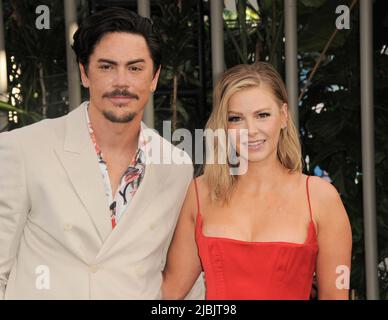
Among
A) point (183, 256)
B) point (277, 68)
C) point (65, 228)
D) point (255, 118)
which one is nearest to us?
point (65, 228)

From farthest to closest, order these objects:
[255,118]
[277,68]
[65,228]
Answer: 1. [277,68]
2. [255,118]
3. [65,228]

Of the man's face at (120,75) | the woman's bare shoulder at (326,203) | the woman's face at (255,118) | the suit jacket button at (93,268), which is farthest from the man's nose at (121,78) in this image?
the woman's bare shoulder at (326,203)

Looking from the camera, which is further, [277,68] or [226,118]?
[277,68]

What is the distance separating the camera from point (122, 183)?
1.69 meters

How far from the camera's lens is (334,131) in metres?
2.40

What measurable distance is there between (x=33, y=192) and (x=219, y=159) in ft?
1.58

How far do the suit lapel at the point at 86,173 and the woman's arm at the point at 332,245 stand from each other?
20.4 inches

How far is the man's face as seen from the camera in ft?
5.40

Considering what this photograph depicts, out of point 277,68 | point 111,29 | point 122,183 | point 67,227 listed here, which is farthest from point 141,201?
point 277,68

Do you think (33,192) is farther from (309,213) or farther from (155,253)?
(309,213)

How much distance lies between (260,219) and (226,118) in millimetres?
275

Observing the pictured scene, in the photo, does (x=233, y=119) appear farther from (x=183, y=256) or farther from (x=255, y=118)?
(x=183, y=256)

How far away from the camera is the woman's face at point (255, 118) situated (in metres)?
1.69
